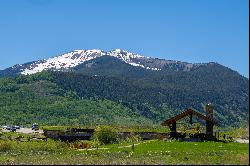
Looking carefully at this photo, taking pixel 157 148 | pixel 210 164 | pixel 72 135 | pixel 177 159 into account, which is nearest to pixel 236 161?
pixel 210 164

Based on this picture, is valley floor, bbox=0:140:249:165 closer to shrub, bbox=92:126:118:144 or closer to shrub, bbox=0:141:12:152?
shrub, bbox=0:141:12:152

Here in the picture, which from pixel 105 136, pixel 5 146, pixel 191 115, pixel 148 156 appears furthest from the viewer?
pixel 105 136

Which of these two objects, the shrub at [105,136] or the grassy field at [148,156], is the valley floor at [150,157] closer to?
the grassy field at [148,156]

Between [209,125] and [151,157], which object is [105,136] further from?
[151,157]

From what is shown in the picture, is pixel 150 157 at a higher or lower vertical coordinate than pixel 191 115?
lower

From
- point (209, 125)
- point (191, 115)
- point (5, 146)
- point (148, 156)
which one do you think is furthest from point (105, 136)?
point (148, 156)

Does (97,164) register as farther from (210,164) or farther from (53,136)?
(53,136)

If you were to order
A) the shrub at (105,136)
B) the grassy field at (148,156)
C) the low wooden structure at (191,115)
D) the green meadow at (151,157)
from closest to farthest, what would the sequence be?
the green meadow at (151,157)
the grassy field at (148,156)
the low wooden structure at (191,115)
the shrub at (105,136)

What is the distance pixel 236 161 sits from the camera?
4019 cm

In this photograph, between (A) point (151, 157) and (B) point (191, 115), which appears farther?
(B) point (191, 115)

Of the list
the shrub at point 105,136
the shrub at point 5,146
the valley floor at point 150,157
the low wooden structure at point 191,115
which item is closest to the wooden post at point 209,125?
the low wooden structure at point 191,115

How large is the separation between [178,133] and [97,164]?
3942 centimetres

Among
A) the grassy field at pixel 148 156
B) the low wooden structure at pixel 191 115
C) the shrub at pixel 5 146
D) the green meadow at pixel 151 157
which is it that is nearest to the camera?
the green meadow at pixel 151 157

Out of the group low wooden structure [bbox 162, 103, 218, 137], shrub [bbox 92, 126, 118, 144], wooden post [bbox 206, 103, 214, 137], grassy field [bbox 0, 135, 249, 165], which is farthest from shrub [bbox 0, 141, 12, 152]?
wooden post [bbox 206, 103, 214, 137]
